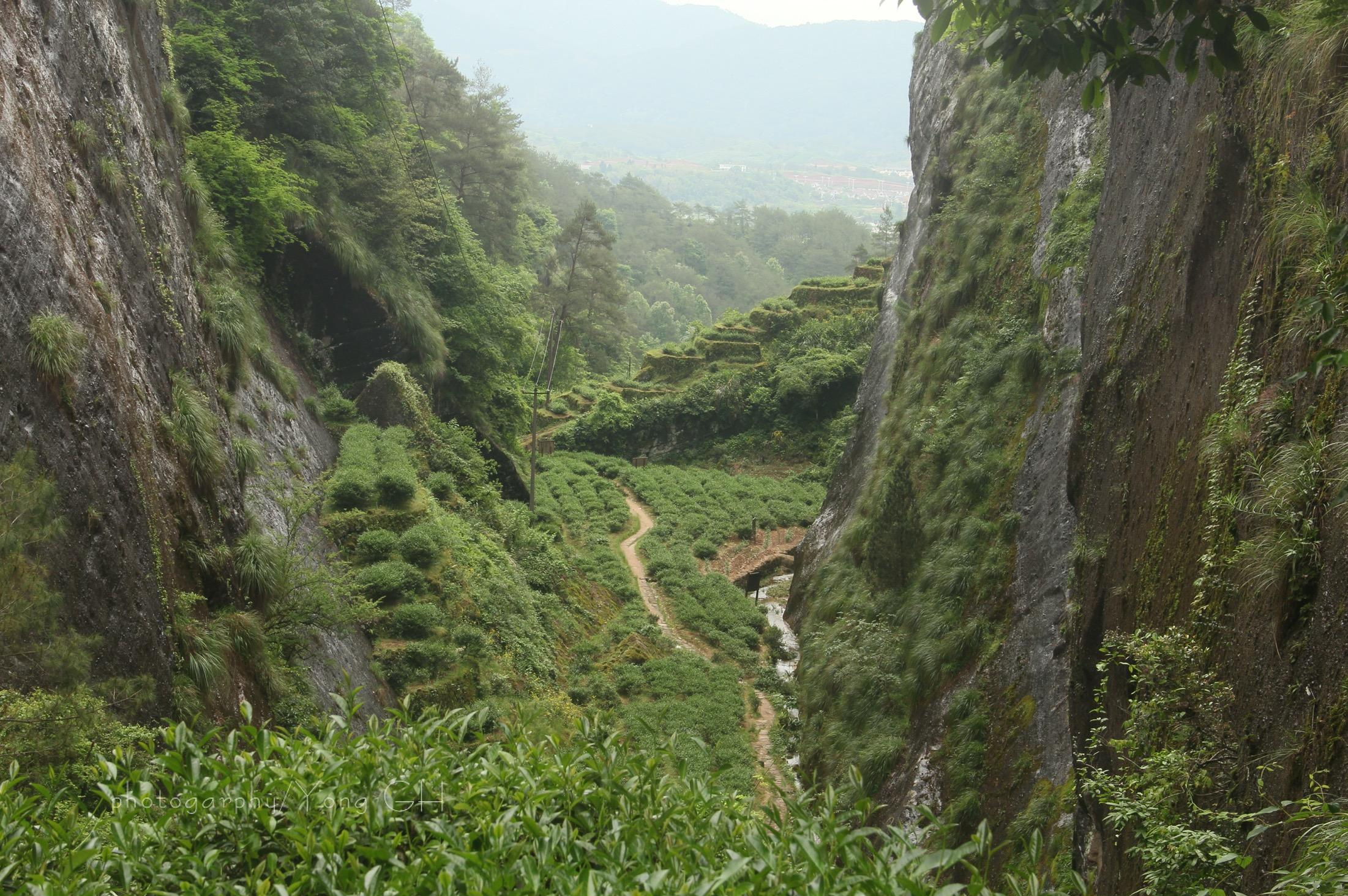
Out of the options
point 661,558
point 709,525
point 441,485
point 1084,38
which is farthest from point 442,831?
point 709,525

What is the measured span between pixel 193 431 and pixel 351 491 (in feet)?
16.1

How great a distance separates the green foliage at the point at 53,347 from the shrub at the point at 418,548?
6.88 m

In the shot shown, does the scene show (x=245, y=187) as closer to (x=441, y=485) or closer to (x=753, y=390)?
(x=441, y=485)

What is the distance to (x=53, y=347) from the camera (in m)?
5.70

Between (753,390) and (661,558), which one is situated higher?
(753,390)

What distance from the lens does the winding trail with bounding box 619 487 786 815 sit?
43.1 feet

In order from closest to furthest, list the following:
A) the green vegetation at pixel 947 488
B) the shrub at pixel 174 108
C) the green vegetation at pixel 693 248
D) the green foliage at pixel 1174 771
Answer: the green foliage at pixel 1174 771, the green vegetation at pixel 947 488, the shrub at pixel 174 108, the green vegetation at pixel 693 248

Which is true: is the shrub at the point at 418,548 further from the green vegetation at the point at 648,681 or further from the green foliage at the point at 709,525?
the green foliage at the point at 709,525

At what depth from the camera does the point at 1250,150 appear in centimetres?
503

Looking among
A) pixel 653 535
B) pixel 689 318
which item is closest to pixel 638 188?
pixel 689 318

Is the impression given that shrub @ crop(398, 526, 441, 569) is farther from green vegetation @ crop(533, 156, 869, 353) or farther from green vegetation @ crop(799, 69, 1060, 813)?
green vegetation @ crop(533, 156, 869, 353)

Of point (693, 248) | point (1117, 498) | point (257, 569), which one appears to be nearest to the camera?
point (1117, 498)

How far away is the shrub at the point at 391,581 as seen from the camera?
11492mm

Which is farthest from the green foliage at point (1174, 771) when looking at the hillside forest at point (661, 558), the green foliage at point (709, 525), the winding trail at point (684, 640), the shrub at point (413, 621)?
the green foliage at point (709, 525)
